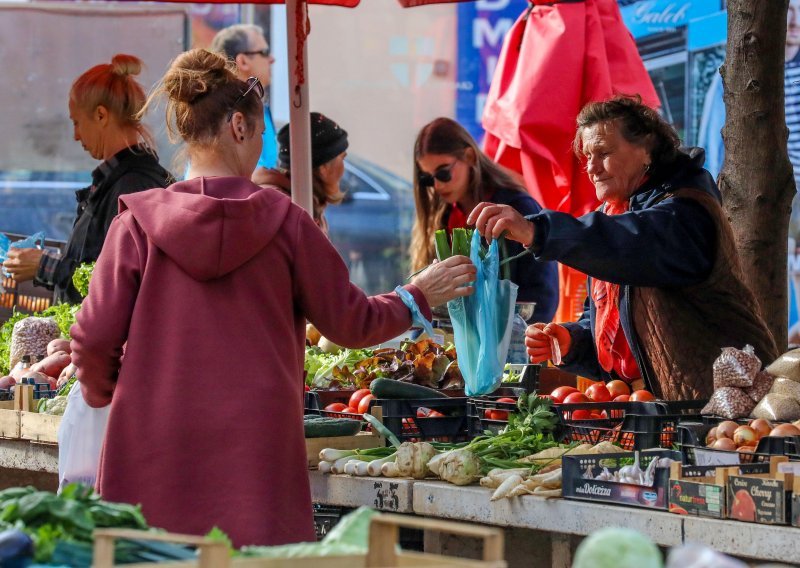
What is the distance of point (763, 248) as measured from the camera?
5.38 meters

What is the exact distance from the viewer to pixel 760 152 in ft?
17.5

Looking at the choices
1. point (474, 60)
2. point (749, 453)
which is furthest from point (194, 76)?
point (474, 60)

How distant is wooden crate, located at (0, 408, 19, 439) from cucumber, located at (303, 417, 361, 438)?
4.42ft

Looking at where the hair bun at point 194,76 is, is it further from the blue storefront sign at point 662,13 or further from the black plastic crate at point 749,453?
the blue storefront sign at point 662,13

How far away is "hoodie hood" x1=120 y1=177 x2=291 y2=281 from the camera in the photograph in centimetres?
→ 312

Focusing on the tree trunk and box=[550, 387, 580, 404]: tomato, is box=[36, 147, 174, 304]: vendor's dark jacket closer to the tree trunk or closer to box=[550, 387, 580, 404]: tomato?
box=[550, 387, 580, 404]: tomato

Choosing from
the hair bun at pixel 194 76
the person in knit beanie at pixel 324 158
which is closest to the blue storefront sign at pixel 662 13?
the person in knit beanie at pixel 324 158

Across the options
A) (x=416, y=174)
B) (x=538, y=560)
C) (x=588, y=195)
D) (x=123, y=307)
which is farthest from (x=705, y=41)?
(x=123, y=307)

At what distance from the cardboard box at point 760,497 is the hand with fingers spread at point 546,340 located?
1.88 m

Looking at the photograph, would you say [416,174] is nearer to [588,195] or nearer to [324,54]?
[588,195]

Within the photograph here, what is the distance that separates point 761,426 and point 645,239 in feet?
3.15

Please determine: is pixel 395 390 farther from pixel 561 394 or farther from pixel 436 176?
pixel 436 176

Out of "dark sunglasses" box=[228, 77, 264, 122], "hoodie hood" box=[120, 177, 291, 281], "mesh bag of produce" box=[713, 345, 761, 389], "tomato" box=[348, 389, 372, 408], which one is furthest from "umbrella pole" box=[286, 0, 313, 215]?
"hoodie hood" box=[120, 177, 291, 281]

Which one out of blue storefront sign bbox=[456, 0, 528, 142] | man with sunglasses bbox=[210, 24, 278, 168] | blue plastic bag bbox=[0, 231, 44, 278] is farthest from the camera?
blue storefront sign bbox=[456, 0, 528, 142]
